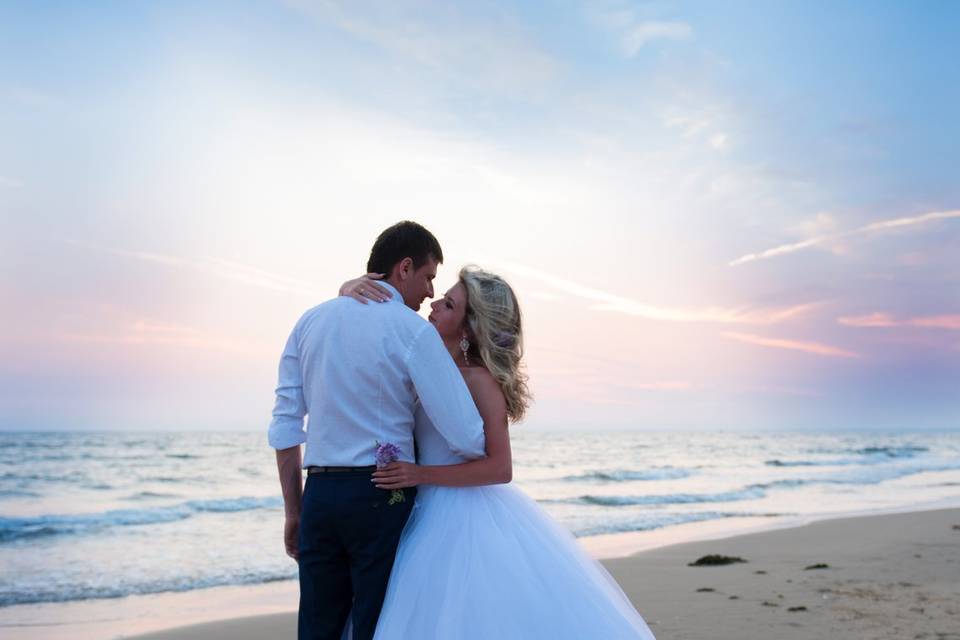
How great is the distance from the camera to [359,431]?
3027 mm

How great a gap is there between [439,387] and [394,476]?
0.34 metres

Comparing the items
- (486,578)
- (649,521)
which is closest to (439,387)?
(486,578)

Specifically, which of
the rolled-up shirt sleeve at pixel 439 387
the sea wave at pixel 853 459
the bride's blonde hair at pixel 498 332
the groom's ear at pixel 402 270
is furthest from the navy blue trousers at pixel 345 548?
the sea wave at pixel 853 459

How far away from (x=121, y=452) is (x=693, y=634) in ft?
94.2

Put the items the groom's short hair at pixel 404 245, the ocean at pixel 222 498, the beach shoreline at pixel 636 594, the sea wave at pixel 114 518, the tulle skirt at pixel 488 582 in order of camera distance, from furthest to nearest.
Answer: the sea wave at pixel 114 518 < the ocean at pixel 222 498 < the beach shoreline at pixel 636 594 < the groom's short hair at pixel 404 245 < the tulle skirt at pixel 488 582

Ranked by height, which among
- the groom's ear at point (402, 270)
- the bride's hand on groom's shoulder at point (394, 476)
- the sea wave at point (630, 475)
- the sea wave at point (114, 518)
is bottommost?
the sea wave at point (114, 518)

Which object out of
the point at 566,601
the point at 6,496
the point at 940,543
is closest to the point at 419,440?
the point at 566,601

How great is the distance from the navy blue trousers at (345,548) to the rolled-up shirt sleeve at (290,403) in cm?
22

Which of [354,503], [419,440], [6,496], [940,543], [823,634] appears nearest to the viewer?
[354,503]

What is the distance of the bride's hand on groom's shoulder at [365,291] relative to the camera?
312 cm

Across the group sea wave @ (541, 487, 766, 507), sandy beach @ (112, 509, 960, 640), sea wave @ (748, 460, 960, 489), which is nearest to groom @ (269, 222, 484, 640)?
sandy beach @ (112, 509, 960, 640)

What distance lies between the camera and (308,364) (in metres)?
3.16

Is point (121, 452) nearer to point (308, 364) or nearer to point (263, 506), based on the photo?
point (263, 506)

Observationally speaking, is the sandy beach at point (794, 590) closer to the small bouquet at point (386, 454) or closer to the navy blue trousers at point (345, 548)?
the navy blue trousers at point (345, 548)
